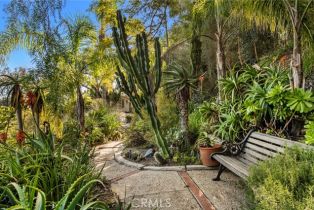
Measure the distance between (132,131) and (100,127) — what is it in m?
2.73

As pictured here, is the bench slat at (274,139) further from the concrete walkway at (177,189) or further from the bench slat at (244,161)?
the concrete walkway at (177,189)

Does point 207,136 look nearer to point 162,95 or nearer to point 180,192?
point 180,192

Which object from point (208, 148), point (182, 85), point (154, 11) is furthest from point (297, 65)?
point (154, 11)

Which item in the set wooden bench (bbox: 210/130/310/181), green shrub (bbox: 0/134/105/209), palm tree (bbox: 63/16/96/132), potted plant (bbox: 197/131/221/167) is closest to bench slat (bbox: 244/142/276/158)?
wooden bench (bbox: 210/130/310/181)

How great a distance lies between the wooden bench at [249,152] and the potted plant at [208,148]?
0.86 ft

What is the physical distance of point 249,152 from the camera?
4090 millimetres

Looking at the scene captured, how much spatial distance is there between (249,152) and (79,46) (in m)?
6.13

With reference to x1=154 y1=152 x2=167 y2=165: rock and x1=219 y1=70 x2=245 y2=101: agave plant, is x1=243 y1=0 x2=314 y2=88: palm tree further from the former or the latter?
x1=154 y1=152 x2=167 y2=165: rock

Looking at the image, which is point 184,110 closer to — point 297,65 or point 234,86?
point 234,86

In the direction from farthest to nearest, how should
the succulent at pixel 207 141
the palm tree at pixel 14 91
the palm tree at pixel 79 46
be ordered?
the palm tree at pixel 79 46 → the succulent at pixel 207 141 → the palm tree at pixel 14 91

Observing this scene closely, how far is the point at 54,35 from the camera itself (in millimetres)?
5629

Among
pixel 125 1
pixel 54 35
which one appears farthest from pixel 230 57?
pixel 54 35

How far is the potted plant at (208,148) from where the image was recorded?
5058 millimetres

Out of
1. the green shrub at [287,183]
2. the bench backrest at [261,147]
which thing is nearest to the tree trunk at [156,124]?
the bench backrest at [261,147]
